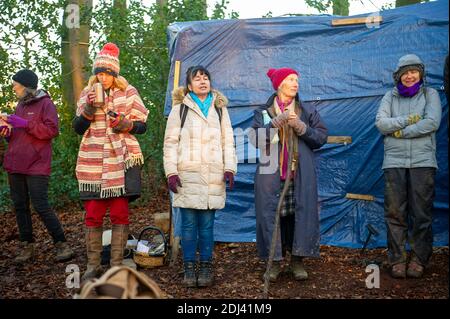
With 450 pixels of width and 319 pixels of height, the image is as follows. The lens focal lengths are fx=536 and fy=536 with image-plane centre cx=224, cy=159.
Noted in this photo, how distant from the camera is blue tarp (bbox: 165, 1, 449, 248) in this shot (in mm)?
5199

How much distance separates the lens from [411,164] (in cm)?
447

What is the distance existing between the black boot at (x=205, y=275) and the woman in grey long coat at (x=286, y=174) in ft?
1.48

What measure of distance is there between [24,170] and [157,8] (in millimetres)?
3658

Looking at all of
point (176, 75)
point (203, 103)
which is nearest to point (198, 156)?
point (203, 103)

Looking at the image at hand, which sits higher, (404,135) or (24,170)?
(404,135)

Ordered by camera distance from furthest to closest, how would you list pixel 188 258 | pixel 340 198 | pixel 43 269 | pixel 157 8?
pixel 157 8
pixel 340 198
pixel 43 269
pixel 188 258

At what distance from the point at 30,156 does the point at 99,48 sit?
3812 millimetres

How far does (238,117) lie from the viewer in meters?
5.77

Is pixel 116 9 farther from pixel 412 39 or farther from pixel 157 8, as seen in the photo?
pixel 412 39

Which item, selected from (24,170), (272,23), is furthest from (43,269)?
(272,23)

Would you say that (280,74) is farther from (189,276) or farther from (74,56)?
(74,56)

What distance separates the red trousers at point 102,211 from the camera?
4496mm

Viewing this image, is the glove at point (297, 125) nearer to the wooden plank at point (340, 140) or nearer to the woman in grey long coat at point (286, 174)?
the woman in grey long coat at point (286, 174)

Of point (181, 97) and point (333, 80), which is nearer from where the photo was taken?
point (181, 97)
